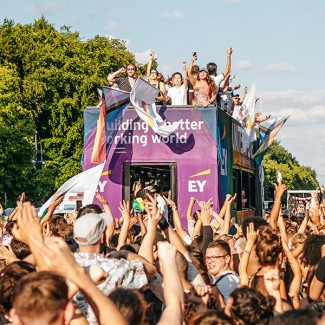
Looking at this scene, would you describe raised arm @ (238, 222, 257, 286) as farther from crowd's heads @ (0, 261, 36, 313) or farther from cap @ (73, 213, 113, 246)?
crowd's heads @ (0, 261, 36, 313)

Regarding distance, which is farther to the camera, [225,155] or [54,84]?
[54,84]

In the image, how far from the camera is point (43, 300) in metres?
3.47

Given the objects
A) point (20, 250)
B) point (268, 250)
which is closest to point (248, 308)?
point (268, 250)

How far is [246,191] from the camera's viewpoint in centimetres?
2000

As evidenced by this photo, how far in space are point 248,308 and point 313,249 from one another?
105 inches

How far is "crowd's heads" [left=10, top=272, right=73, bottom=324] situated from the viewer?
11.4 ft

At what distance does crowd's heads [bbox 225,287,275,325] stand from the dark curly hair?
2.52 m

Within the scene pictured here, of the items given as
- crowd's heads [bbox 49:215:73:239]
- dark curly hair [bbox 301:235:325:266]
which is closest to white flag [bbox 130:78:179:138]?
crowd's heads [bbox 49:215:73:239]

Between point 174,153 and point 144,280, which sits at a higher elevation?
point 174,153

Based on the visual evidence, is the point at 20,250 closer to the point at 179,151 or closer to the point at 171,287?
the point at 171,287

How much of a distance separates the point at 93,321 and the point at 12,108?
122ft

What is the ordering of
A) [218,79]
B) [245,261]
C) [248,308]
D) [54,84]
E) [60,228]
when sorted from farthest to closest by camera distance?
1. [54,84]
2. [218,79]
3. [60,228]
4. [245,261]
5. [248,308]

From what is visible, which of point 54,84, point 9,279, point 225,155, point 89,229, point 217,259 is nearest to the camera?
point 9,279

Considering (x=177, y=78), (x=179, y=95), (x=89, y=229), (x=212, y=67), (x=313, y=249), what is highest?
(x=212, y=67)
